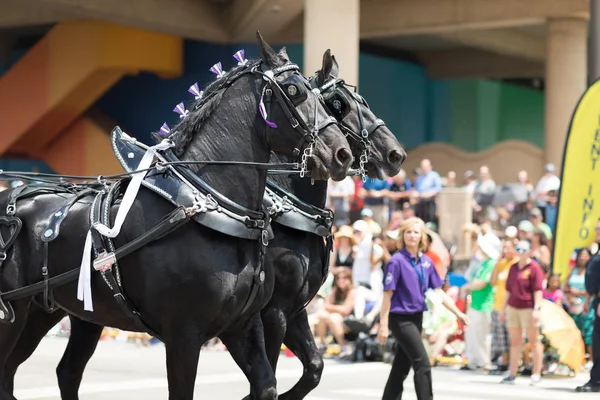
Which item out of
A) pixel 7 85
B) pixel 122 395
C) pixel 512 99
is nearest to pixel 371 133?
pixel 122 395

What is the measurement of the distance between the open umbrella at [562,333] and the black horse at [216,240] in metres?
7.45

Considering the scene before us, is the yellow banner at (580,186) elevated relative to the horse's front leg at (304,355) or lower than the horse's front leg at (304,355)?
elevated

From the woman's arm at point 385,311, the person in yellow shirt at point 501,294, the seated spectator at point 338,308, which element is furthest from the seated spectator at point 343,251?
the woman's arm at point 385,311

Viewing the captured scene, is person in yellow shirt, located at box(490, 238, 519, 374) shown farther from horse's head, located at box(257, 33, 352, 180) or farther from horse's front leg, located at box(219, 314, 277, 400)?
horse's head, located at box(257, 33, 352, 180)

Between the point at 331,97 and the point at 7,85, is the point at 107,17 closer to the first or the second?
the point at 7,85

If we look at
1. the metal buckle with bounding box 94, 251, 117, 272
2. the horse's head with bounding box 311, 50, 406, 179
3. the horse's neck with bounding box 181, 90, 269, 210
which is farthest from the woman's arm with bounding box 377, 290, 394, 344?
the metal buckle with bounding box 94, 251, 117, 272

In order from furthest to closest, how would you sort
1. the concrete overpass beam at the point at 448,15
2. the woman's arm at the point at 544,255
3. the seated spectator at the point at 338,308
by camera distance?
the concrete overpass beam at the point at 448,15 → the seated spectator at the point at 338,308 → the woman's arm at the point at 544,255

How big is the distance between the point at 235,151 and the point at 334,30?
17.6 m

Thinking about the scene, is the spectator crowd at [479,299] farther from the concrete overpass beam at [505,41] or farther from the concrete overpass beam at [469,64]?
the concrete overpass beam at [469,64]

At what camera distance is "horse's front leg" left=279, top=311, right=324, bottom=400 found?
8336mm

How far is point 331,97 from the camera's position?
8.35m

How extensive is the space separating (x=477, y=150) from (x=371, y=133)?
30.3m

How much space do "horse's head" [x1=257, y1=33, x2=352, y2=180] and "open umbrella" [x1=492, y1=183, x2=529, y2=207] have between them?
44.9 ft

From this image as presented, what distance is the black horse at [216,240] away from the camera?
657 centimetres
